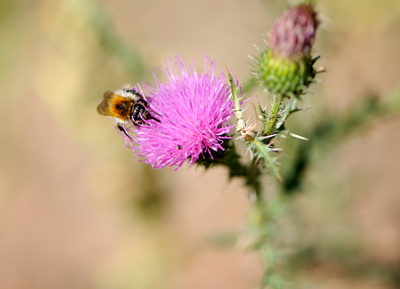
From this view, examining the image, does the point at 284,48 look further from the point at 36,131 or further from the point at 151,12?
the point at 36,131

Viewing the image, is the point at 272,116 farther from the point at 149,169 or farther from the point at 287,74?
the point at 149,169

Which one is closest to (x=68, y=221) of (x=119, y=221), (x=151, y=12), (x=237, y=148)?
(x=119, y=221)

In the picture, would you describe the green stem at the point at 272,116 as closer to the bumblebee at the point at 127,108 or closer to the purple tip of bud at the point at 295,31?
the purple tip of bud at the point at 295,31

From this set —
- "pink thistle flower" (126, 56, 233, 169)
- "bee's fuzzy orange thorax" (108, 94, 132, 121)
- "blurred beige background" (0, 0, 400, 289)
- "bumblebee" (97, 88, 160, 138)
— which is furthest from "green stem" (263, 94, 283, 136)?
"blurred beige background" (0, 0, 400, 289)

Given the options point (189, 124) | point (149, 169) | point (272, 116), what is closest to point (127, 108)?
point (189, 124)

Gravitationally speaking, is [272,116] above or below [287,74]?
below

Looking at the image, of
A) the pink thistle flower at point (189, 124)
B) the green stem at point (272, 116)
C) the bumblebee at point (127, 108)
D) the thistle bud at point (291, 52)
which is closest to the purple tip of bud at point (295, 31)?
the thistle bud at point (291, 52)
